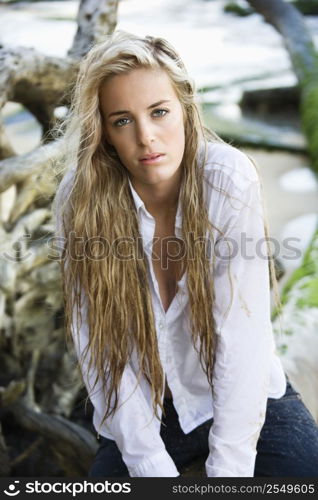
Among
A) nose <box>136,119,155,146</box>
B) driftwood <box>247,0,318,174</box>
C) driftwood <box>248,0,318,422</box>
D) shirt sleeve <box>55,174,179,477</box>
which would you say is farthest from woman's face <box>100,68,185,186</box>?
driftwood <box>247,0,318,174</box>

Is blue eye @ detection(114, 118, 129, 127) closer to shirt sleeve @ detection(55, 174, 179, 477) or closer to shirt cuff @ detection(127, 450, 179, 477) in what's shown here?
shirt sleeve @ detection(55, 174, 179, 477)

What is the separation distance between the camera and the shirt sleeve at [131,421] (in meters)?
1.82

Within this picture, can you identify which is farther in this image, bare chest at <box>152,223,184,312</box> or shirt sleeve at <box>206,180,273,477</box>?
bare chest at <box>152,223,184,312</box>

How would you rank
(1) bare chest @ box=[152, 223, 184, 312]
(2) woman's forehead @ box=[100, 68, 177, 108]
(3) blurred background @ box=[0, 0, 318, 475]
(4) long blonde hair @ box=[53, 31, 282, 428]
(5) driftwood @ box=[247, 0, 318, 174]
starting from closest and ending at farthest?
(2) woman's forehead @ box=[100, 68, 177, 108]
(4) long blonde hair @ box=[53, 31, 282, 428]
(1) bare chest @ box=[152, 223, 184, 312]
(3) blurred background @ box=[0, 0, 318, 475]
(5) driftwood @ box=[247, 0, 318, 174]

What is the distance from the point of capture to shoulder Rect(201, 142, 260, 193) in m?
1.72

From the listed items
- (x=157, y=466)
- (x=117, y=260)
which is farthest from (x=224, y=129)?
(x=157, y=466)

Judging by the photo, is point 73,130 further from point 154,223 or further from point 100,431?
point 100,431

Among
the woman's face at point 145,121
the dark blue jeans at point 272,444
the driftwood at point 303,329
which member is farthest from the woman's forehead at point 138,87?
the driftwood at point 303,329

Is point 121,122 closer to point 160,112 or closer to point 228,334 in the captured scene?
point 160,112

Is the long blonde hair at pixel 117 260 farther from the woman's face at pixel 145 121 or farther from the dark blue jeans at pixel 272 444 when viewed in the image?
the dark blue jeans at pixel 272 444

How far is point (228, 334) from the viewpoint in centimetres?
178

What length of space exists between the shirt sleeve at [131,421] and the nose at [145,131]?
31cm

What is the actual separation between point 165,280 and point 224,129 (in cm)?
573

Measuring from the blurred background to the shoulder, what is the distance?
0.24m
